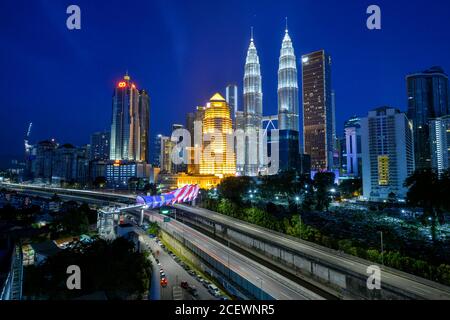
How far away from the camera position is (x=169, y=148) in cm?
14725

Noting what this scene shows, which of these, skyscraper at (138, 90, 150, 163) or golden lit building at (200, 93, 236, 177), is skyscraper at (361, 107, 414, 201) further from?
skyscraper at (138, 90, 150, 163)

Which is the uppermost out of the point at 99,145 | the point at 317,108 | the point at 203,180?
the point at 317,108

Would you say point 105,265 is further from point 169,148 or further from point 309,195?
point 169,148

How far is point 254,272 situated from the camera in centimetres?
1736

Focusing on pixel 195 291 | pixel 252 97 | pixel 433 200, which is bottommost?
pixel 195 291

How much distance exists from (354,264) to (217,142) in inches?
2793

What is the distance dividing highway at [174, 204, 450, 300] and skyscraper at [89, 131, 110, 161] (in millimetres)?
160163

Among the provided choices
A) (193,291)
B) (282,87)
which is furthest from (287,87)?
(193,291)

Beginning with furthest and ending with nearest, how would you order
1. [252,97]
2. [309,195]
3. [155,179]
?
1. [252,97]
2. [155,179]
3. [309,195]

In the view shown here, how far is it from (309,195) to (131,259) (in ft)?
121

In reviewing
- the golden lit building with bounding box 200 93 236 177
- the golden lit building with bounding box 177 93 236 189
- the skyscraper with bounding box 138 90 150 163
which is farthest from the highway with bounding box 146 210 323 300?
the skyscraper with bounding box 138 90 150 163

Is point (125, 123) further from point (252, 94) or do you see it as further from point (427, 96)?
point (427, 96)

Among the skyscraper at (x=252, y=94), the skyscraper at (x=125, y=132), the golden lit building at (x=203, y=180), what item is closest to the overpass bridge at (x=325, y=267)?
the golden lit building at (x=203, y=180)
